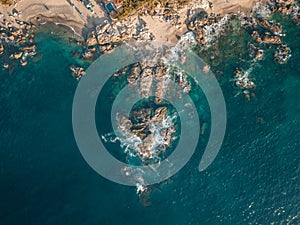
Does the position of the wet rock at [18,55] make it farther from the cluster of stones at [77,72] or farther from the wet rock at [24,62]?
the cluster of stones at [77,72]

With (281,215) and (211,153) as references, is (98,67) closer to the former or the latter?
(211,153)

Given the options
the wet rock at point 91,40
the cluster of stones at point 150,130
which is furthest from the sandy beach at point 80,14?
the cluster of stones at point 150,130

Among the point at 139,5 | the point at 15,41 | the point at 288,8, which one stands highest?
the point at 139,5

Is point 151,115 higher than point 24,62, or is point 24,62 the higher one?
point 24,62

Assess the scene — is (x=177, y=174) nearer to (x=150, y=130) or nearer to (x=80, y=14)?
(x=150, y=130)

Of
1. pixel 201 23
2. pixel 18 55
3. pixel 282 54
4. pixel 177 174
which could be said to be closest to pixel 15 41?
pixel 18 55

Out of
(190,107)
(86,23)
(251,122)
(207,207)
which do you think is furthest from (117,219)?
(86,23)

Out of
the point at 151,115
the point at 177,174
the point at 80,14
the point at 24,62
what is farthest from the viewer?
the point at 24,62
